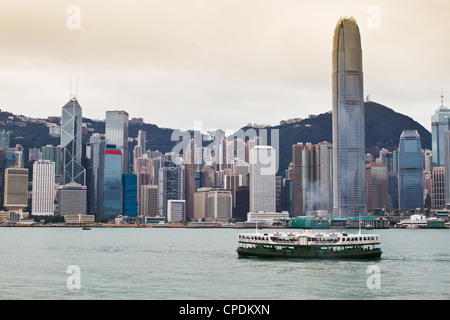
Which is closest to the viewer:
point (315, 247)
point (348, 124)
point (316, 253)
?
point (316, 253)

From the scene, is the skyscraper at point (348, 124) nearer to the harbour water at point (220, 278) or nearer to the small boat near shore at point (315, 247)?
the harbour water at point (220, 278)

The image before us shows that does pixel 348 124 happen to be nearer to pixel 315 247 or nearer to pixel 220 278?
pixel 315 247

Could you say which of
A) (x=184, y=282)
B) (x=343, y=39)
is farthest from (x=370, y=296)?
(x=343, y=39)

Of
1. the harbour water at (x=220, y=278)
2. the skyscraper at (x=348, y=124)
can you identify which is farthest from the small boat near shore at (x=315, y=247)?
the skyscraper at (x=348, y=124)

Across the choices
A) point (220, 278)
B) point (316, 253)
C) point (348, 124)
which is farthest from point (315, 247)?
point (348, 124)

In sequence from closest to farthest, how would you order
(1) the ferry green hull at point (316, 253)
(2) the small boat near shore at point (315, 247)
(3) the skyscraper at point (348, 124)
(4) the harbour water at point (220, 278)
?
(4) the harbour water at point (220, 278) → (1) the ferry green hull at point (316, 253) → (2) the small boat near shore at point (315, 247) → (3) the skyscraper at point (348, 124)

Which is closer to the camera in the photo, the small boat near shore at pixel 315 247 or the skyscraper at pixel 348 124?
the small boat near shore at pixel 315 247
